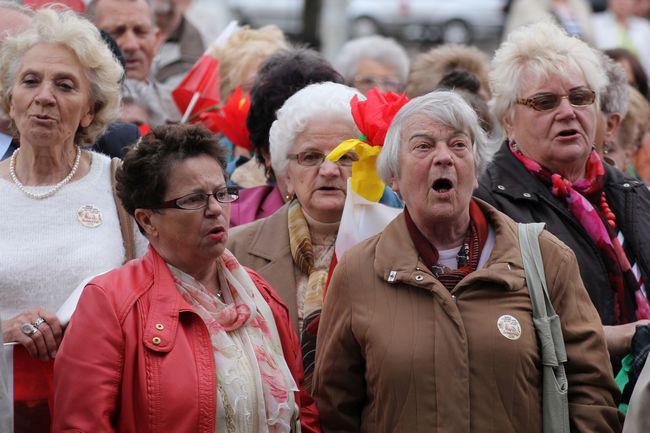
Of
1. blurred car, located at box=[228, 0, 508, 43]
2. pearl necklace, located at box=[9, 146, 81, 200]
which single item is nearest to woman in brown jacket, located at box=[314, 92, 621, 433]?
pearl necklace, located at box=[9, 146, 81, 200]

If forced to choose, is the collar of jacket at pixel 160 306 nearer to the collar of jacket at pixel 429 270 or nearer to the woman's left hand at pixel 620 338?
the collar of jacket at pixel 429 270

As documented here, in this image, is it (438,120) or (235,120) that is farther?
(235,120)

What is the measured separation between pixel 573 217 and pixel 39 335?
253 cm

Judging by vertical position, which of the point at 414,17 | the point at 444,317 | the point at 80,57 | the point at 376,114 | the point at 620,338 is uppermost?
the point at 80,57

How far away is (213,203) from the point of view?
4.77m

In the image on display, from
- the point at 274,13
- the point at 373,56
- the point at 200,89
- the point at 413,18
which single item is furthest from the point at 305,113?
the point at 413,18

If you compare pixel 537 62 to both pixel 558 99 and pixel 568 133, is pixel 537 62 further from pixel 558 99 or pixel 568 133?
pixel 568 133

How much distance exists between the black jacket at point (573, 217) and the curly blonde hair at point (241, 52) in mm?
2419

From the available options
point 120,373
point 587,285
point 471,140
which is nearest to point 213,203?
point 120,373

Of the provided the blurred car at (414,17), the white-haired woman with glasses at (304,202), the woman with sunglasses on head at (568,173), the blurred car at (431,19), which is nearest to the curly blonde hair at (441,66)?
the woman with sunglasses on head at (568,173)

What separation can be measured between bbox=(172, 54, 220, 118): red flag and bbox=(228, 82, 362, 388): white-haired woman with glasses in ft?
6.50

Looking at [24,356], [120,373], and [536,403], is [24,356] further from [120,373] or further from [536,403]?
[536,403]

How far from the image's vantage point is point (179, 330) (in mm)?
4547

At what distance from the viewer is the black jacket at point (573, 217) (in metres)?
5.66
